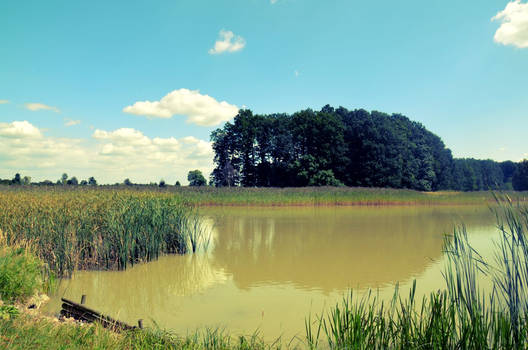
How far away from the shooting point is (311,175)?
43.7m

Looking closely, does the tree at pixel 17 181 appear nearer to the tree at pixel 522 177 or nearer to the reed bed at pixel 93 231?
the reed bed at pixel 93 231

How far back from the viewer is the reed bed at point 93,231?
7.95 meters

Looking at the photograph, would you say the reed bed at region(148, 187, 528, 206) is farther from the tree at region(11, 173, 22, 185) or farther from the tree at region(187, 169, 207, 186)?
the tree at region(187, 169, 207, 186)

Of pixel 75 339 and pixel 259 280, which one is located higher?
pixel 75 339

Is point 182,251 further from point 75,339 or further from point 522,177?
point 522,177

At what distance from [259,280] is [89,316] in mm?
3985

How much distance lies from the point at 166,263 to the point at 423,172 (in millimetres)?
49732

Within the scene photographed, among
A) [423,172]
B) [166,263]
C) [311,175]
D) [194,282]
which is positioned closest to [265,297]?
[194,282]

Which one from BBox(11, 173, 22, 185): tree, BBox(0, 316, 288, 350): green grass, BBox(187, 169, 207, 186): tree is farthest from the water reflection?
BBox(187, 169, 207, 186): tree

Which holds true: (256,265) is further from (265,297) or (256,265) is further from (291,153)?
(291,153)

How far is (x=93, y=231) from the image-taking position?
8.55 metres

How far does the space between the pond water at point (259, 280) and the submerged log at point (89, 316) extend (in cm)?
73

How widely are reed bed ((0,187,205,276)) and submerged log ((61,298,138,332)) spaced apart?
2.99 meters

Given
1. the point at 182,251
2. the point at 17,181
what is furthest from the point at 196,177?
the point at 182,251
